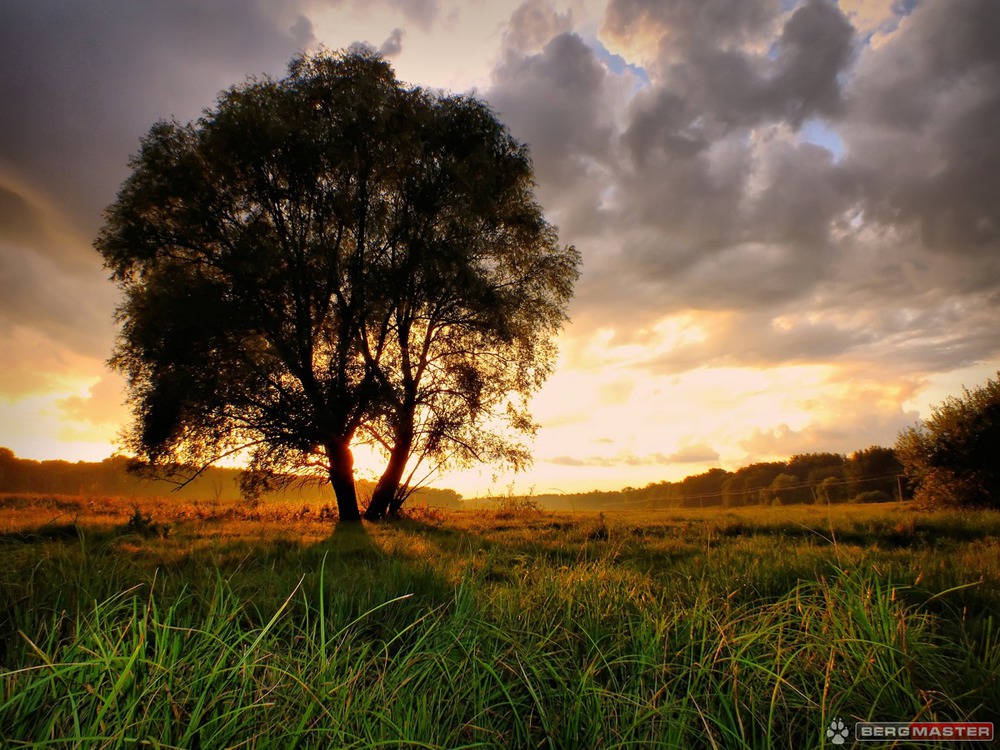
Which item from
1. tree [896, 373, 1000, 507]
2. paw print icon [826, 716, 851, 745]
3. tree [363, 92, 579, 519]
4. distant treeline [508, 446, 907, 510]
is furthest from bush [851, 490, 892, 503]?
paw print icon [826, 716, 851, 745]

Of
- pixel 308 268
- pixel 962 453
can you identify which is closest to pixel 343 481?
pixel 308 268

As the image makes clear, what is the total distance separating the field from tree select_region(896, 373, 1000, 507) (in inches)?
687

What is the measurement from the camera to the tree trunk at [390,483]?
1839 cm

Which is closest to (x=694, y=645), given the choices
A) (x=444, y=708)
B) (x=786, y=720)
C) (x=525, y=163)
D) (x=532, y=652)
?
(x=786, y=720)

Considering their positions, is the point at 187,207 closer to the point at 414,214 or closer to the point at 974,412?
the point at 414,214

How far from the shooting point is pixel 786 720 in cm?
267

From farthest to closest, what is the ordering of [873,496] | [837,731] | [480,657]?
[873,496] → [480,657] → [837,731]

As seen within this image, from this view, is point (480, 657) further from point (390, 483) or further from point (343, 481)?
point (390, 483)

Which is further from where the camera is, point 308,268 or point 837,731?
point 308,268

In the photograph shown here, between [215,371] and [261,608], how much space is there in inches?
497

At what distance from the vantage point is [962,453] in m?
19.2

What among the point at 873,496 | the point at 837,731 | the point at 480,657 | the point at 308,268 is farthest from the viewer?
the point at 873,496

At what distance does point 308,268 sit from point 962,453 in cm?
2424

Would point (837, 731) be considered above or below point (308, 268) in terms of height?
below
